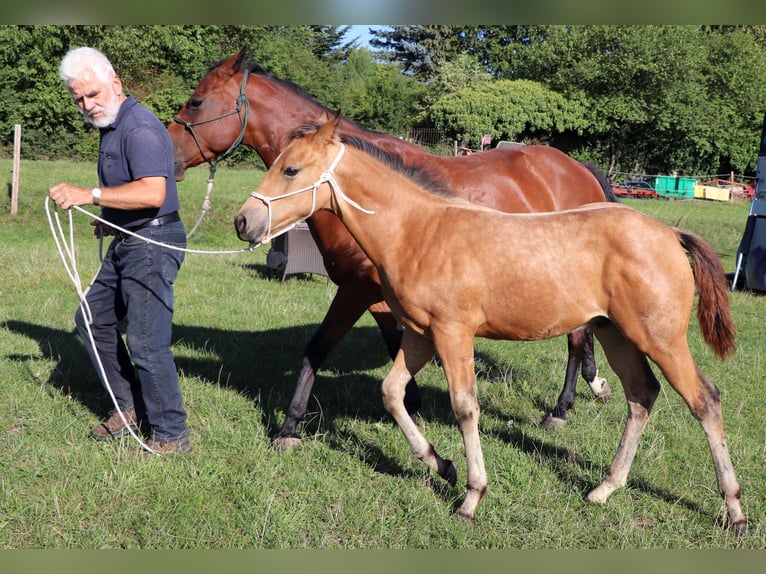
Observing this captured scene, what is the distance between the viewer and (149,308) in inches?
176

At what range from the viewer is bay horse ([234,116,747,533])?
3.85m

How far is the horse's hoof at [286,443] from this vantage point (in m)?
4.91

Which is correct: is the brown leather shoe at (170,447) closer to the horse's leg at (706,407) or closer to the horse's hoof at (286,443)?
the horse's hoof at (286,443)

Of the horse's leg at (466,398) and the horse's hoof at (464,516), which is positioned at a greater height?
the horse's leg at (466,398)

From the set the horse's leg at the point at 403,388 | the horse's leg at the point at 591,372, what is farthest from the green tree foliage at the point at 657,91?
the horse's leg at the point at 403,388

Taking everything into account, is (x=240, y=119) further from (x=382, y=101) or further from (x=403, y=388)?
(x=382, y=101)

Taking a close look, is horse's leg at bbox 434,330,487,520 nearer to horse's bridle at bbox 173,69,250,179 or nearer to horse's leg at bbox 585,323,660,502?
horse's leg at bbox 585,323,660,502

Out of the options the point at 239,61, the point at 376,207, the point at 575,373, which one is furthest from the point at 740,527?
the point at 239,61

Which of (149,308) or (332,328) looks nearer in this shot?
(149,308)

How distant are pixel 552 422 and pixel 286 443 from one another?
213 centimetres

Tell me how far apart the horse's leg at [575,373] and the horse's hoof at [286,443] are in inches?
81.5

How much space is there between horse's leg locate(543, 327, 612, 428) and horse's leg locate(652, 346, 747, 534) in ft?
5.84

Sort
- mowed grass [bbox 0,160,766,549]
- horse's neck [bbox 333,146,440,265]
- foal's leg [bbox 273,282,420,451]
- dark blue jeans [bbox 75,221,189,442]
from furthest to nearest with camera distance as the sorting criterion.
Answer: foal's leg [bbox 273,282,420,451] < dark blue jeans [bbox 75,221,189,442] < horse's neck [bbox 333,146,440,265] < mowed grass [bbox 0,160,766,549]

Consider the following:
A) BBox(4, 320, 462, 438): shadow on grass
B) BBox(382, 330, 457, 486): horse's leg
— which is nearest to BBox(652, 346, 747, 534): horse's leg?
BBox(382, 330, 457, 486): horse's leg
